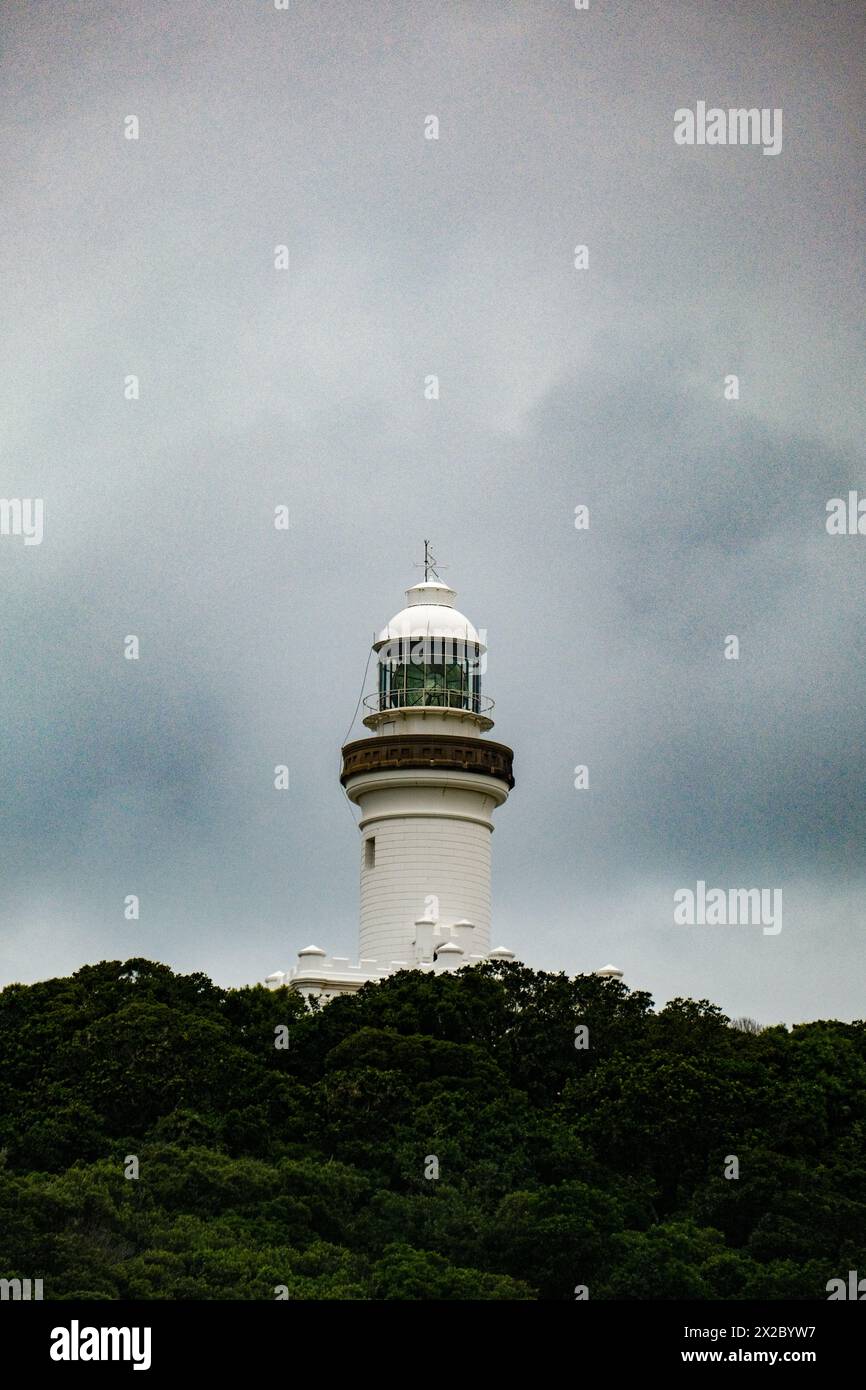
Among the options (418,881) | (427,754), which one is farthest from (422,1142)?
(427,754)

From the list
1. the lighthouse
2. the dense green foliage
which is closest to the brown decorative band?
the lighthouse

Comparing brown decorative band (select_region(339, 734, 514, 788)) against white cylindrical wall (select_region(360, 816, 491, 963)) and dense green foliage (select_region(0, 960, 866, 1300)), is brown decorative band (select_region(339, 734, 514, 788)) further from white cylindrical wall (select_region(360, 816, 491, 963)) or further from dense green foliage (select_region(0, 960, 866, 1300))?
dense green foliage (select_region(0, 960, 866, 1300))

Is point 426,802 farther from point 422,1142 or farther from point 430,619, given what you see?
point 422,1142

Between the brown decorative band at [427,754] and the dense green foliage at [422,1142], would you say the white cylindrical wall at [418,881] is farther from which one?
the dense green foliage at [422,1142]
